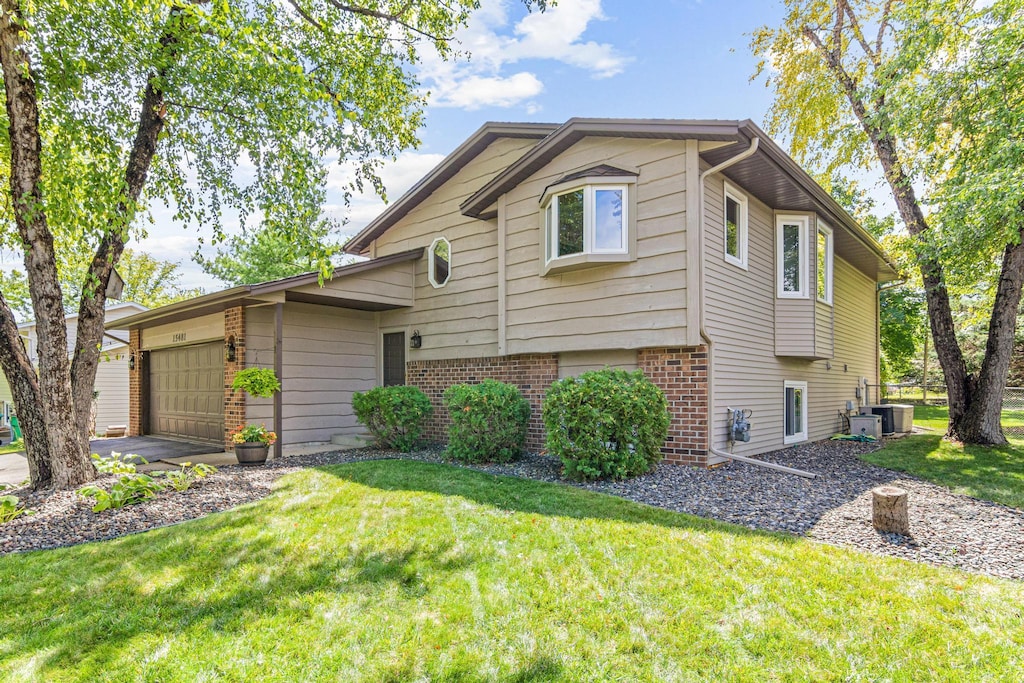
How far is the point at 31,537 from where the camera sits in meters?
4.36

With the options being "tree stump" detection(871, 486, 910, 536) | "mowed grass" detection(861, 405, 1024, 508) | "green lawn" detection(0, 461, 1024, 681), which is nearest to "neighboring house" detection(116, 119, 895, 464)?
"mowed grass" detection(861, 405, 1024, 508)

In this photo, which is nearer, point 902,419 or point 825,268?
point 825,268

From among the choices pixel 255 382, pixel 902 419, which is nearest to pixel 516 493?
pixel 255 382

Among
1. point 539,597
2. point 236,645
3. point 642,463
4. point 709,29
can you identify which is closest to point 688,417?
point 642,463

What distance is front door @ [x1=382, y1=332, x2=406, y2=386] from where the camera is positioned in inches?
423

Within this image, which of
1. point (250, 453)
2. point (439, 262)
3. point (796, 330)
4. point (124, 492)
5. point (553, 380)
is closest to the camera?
point (124, 492)

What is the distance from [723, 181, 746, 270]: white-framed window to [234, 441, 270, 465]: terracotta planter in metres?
7.37

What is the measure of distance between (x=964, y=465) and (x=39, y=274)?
1187cm

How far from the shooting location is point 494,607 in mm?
2951

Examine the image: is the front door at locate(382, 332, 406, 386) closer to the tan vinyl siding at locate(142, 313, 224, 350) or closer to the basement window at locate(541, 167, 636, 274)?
the tan vinyl siding at locate(142, 313, 224, 350)

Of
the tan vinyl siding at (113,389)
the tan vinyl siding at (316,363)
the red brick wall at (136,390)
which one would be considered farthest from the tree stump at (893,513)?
the tan vinyl siding at (113,389)

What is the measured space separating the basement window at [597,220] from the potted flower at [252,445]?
5086 millimetres

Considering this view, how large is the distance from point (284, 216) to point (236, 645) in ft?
17.0

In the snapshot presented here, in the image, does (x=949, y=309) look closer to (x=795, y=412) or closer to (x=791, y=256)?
(x=795, y=412)
